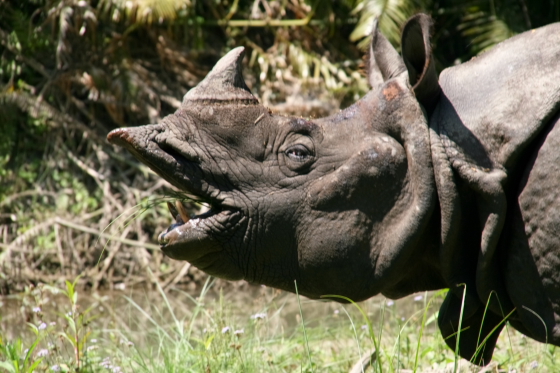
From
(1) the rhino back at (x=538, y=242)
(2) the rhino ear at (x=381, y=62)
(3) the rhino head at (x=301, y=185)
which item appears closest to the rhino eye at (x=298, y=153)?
(3) the rhino head at (x=301, y=185)

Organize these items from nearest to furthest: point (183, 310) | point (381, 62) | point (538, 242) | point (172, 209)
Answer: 1. point (538, 242)
2. point (172, 209)
3. point (381, 62)
4. point (183, 310)

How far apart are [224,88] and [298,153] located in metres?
0.40

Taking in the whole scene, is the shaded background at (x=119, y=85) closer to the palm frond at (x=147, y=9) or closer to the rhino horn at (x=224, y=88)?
the palm frond at (x=147, y=9)

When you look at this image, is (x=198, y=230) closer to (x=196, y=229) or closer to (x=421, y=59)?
(x=196, y=229)

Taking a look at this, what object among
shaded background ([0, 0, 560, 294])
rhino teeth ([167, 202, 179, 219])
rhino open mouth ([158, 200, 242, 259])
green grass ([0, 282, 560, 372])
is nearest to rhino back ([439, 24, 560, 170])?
green grass ([0, 282, 560, 372])

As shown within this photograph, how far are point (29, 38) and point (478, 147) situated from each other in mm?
6611

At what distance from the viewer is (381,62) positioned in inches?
134

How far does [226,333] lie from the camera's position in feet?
12.8

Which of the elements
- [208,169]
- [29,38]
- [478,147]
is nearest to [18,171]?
[29,38]

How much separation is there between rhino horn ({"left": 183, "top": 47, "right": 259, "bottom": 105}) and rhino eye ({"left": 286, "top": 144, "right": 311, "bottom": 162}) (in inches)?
9.7

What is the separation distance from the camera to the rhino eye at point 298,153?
120 inches

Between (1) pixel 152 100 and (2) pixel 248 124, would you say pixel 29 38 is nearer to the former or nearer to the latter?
(1) pixel 152 100

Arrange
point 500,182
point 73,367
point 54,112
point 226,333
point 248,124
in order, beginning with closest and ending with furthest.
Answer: point 500,182 < point 248,124 < point 73,367 < point 226,333 < point 54,112

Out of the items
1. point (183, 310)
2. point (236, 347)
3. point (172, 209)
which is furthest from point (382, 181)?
point (183, 310)
